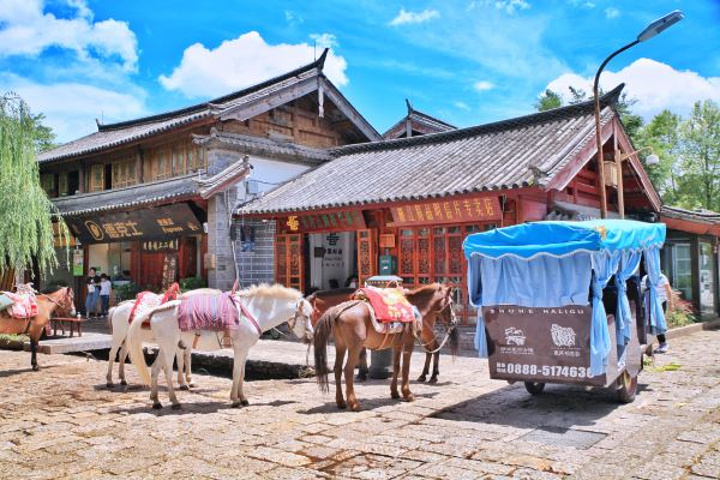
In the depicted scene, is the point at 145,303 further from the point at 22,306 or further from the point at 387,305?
A: the point at 387,305

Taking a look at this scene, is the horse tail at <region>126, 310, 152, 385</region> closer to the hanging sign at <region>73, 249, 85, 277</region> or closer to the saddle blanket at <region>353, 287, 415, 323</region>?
the saddle blanket at <region>353, 287, 415, 323</region>

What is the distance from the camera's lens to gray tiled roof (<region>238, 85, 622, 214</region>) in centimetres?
1228

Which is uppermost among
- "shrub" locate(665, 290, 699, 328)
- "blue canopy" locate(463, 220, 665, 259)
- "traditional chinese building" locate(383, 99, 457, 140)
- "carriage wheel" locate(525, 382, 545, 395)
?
"traditional chinese building" locate(383, 99, 457, 140)

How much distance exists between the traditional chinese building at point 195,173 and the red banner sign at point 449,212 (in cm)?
492

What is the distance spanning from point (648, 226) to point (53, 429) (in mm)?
7776

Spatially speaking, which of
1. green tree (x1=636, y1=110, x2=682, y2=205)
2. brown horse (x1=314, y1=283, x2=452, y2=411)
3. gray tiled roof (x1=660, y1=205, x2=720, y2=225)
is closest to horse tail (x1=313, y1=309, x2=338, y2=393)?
brown horse (x1=314, y1=283, x2=452, y2=411)

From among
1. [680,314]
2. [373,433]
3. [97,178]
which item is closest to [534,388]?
[373,433]

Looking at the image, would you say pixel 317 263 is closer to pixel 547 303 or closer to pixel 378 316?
pixel 378 316

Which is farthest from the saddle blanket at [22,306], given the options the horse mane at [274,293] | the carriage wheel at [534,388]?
the carriage wheel at [534,388]

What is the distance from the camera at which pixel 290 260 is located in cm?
1600

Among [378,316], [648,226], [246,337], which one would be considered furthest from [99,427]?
[648,226]

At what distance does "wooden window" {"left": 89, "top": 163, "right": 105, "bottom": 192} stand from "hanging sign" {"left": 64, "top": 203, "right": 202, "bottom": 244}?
1567mm

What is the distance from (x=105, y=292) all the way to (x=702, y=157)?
31.4m

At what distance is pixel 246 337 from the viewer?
25.2ft
